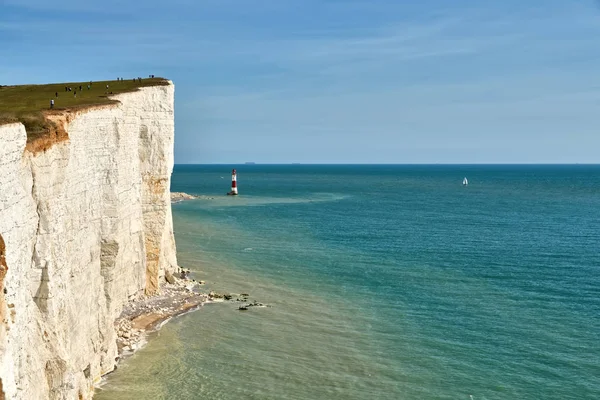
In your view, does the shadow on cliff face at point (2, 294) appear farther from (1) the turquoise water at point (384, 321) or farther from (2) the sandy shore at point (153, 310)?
(2) the sandy shore at point (153, 310)

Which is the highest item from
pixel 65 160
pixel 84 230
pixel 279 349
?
pixel 65 160

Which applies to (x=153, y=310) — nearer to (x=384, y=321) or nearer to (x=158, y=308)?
(x=158, y=308)

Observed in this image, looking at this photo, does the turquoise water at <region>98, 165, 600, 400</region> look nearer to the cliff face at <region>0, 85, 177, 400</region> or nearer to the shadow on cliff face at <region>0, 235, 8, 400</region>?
the cliff face at <region>0, 85, 177, 400</region>

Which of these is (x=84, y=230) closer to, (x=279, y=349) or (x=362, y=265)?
(x=279, y=349)

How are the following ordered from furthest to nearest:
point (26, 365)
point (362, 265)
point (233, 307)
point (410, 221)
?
1. point (410, 221)
2. point (362, 265)
3. point (233, 307)
4. point (26, 365)

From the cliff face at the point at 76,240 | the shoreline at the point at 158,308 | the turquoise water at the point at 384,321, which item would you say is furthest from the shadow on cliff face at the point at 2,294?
the shoreline at the point at 158,308

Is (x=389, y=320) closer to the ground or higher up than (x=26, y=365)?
closer to the ground

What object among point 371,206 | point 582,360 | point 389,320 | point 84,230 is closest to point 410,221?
point 371,206

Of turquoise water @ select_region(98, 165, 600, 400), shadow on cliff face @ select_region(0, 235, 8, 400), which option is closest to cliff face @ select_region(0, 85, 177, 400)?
shadow on cliff face @ select_region(0, 235, 8, 400)
